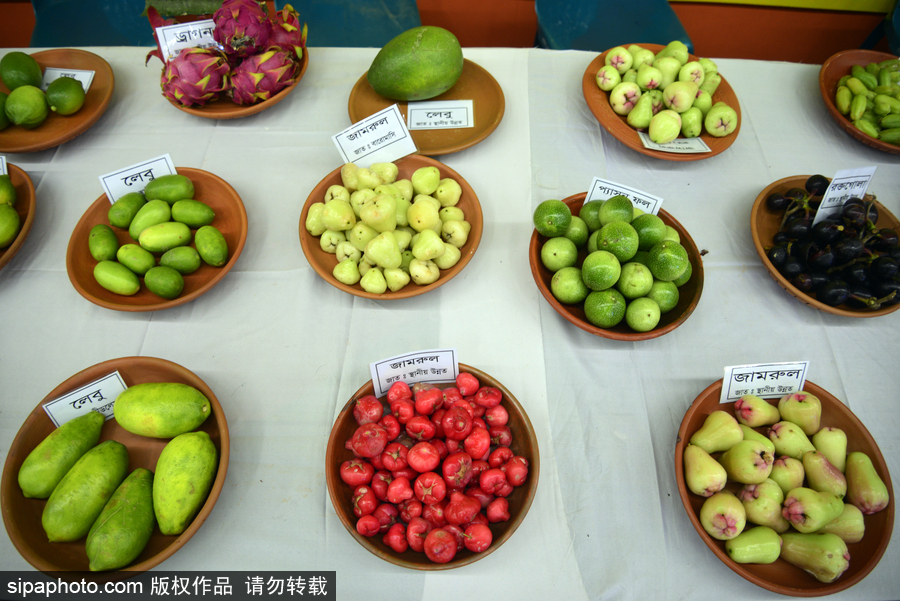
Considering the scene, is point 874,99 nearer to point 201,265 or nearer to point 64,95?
point 201,265

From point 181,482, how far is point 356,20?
2.32 meters

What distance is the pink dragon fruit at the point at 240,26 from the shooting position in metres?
1.47

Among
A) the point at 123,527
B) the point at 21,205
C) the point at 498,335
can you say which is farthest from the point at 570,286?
the point at 21,205

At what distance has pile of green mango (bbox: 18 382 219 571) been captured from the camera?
2.88 feet

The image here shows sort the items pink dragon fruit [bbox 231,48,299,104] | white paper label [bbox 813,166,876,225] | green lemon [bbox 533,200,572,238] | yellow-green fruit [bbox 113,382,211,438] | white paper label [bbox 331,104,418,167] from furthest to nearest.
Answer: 1. pink dragon fruit [bbox 231,48,299,104]
2. white paper label [bbox 331,104,418,167]
3. white paper label [bbox 813,166,876,225]
4. green lemon [bbox 533,200,572,238]
5. yellow-green fruit [bbox 113,382,211,438]

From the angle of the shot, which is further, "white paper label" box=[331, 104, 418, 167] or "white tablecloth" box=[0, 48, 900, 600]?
"white paper label" box=[331, 104, 418, 167]

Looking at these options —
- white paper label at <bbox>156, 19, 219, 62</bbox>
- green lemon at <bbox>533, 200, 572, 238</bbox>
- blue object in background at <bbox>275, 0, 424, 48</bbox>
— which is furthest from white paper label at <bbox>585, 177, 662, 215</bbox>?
blue object in background at <bbox>275, 0, 424, 48</bbox>

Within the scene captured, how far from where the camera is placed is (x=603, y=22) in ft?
7.89

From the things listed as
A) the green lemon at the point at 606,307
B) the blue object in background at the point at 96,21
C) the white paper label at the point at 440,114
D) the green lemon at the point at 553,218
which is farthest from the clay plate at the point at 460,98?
the blue object in background at the point at 96,21

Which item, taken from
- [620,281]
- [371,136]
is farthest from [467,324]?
[371,136]

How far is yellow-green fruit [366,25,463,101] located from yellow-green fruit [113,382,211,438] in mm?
1103

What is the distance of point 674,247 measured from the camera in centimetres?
110

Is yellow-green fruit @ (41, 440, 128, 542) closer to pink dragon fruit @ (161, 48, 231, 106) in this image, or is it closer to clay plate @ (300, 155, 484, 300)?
clay plate @ (300, 155, 484, 300)

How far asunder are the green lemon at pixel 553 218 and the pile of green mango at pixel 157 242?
2.79ft
